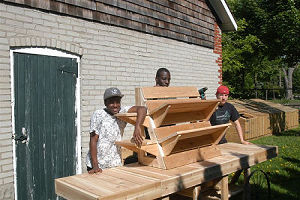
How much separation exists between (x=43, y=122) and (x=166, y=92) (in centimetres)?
232

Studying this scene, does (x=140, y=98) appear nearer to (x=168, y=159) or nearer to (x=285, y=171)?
(x=168, y=159)

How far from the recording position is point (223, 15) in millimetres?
9617

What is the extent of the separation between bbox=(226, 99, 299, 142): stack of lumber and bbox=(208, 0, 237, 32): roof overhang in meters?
2.92

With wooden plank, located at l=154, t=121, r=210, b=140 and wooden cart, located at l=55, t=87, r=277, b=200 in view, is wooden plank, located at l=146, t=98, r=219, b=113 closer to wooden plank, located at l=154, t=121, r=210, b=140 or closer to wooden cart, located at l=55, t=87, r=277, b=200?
wooden cart, located at l=55, t=87, r=277, b=200

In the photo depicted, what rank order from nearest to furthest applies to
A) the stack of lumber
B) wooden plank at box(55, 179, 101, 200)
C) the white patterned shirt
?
wooden plank at box(55, 179, 101, 200)
the white patterned shirt
the stack of lumber

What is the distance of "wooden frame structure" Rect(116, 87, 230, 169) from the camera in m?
2.87

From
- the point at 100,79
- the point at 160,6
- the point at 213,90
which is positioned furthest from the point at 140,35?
the point at 213,90

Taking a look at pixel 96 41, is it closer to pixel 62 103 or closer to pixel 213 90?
pixel 62 103

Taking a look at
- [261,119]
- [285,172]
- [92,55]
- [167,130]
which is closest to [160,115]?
[167,130]

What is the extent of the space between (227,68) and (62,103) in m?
18.2

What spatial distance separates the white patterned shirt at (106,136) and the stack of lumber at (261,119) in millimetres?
7420

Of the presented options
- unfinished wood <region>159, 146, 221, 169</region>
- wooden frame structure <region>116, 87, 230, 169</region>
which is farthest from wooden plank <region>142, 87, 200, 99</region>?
unfinished wood <region>159, 146, 221, 169</region>

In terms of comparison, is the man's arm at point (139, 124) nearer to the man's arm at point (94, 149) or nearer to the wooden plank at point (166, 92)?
the wooden plank at point (166, 92)

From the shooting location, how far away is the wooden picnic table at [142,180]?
7.36ft
